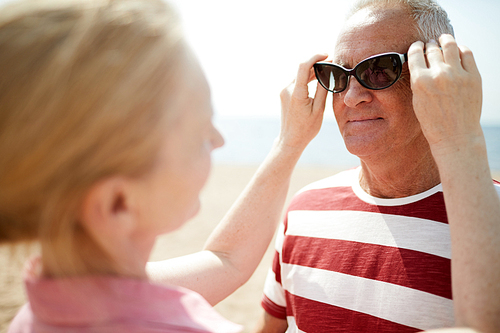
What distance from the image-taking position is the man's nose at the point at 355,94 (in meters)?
1.99

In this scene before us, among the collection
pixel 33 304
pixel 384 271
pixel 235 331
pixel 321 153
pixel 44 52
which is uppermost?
pixel 44 52

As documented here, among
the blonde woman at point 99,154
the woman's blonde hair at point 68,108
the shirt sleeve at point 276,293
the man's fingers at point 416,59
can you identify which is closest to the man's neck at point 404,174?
the man's fingers at point 416,59

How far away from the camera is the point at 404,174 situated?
1955 millimetres

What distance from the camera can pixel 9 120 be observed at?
31.7 inches

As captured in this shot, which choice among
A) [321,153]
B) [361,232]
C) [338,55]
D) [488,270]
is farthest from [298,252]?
[321,153]

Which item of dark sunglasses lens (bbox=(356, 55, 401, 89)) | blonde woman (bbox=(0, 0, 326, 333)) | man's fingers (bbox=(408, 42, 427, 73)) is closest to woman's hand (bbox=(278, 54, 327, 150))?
dark sunglasses lens (bbox=(356, 55, 401, 89))

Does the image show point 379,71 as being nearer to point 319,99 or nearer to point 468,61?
point 319,99

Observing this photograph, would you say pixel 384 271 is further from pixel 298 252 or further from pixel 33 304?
pixel 33 304

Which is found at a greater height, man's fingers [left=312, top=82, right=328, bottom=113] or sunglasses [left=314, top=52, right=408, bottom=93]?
sunglasses [left=314, top=52, right=408, bottom=93]

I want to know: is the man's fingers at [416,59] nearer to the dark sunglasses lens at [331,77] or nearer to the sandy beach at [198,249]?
the dark sunglasses lens at [331,77]

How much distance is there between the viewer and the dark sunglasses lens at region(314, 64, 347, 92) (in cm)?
204

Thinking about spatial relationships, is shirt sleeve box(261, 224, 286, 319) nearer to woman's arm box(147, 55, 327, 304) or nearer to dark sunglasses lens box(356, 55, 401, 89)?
woman's arm box(147, 55, 327, 304)

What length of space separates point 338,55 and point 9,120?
5.88ft

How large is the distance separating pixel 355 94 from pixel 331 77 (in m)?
0.18
